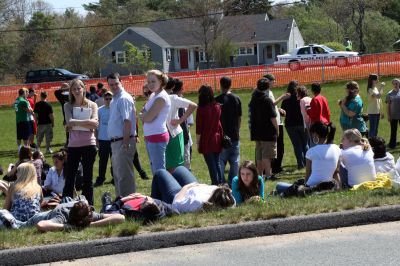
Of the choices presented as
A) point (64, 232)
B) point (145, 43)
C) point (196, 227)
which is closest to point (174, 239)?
point (196, 227)

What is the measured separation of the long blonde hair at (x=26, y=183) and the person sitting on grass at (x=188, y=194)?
1.43 meters

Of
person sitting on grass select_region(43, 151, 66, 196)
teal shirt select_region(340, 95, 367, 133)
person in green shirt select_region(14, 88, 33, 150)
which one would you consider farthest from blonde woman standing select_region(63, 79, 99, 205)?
person in green shirt select_region(14, 88, 33, 150)

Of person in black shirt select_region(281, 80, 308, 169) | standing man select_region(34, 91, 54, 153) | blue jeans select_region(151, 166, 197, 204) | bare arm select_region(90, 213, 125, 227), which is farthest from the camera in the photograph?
standing man select_region(34, 91, 54, 153)

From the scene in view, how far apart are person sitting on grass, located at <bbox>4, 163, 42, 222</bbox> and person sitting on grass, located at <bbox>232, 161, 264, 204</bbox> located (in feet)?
7.77

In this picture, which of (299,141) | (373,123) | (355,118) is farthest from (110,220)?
(373,123)

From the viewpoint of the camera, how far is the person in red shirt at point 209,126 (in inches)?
397

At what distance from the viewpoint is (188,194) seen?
7816 millimetres

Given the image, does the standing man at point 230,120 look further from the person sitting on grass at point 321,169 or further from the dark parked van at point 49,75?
the dark parked van at point 49,75

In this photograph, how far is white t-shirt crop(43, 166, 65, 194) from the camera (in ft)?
34.9

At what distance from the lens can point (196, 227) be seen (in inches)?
275

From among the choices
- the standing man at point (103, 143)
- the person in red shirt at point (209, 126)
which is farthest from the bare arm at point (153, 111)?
the standing man at point (103, 143)

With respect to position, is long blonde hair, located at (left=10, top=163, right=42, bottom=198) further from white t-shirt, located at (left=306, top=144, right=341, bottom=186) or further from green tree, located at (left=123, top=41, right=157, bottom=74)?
green tree, located at (left=123, top=41, right=157, bottom=74)

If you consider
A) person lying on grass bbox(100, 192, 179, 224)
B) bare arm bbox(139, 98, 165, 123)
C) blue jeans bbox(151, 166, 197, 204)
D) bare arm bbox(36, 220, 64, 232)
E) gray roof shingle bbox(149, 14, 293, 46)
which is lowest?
bare arm bbox(36, 220, 64, 232)

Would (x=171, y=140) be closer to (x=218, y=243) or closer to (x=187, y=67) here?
(x=218, y=243)
